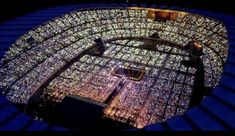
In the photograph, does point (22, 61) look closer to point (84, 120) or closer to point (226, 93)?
point (84, 120)

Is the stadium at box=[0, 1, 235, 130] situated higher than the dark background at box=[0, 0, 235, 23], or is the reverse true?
the dark background at box=[0, 0, 235, 23]
